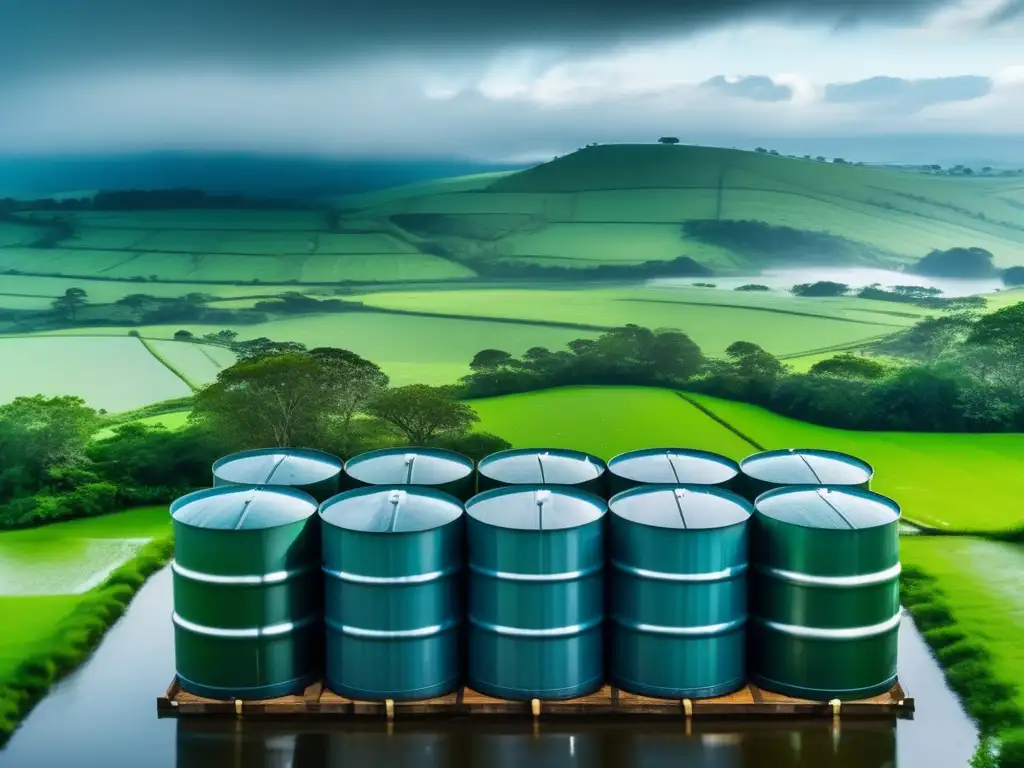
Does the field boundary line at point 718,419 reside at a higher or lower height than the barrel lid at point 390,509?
lower

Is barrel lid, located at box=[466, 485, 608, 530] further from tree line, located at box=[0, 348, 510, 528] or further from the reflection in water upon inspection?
tree line, located at box=[0, 348, 510, 528]

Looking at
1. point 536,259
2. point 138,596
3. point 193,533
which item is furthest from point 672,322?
point 193,533

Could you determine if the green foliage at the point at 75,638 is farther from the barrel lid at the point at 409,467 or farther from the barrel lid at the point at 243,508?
the barrel lid at the point at 409,467

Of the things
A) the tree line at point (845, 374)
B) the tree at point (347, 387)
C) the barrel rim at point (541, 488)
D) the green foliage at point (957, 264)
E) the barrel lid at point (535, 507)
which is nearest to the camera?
the barrel lid at point (535, 507)

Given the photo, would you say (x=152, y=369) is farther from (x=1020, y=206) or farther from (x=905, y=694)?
(x=1020, y=206)

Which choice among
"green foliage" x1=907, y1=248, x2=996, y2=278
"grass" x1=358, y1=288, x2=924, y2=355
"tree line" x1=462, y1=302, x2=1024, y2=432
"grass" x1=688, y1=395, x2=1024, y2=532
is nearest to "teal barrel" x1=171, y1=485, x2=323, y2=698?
"grass" x1=688, y1=395, x2=1024, y2=532

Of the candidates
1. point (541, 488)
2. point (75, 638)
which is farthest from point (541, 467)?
point (75, 638)

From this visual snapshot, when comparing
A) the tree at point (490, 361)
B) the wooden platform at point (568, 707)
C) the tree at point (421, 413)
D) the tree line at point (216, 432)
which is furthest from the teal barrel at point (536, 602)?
the tree at point (490, 361)
